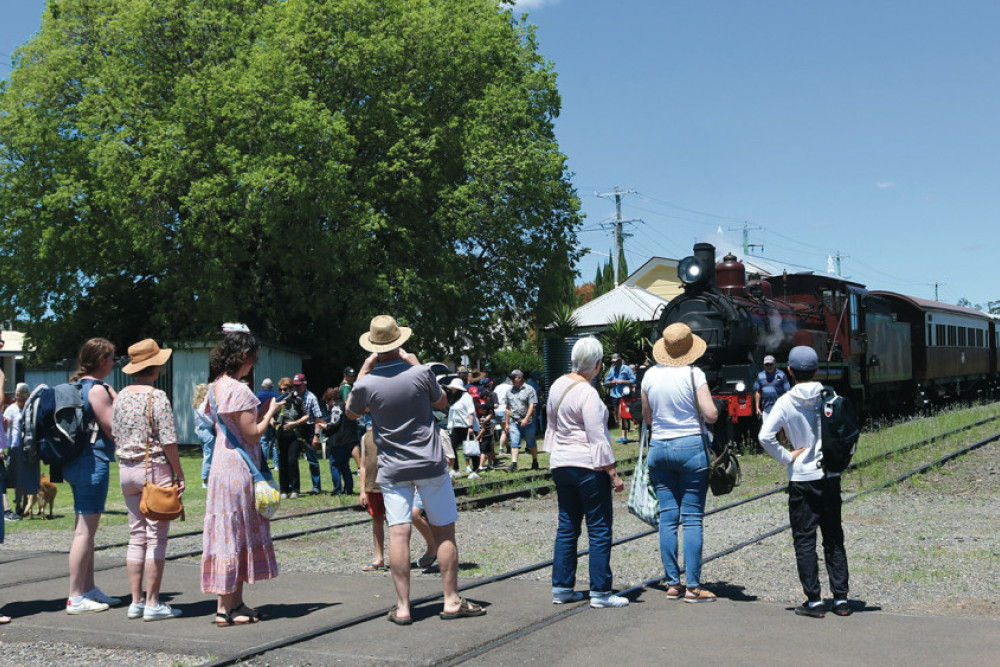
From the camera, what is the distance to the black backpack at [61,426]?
6.89 m

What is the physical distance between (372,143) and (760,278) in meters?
12.0

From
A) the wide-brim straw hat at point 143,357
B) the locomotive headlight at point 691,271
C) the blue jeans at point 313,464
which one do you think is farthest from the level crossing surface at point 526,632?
the locomotive headlight at point 691,271

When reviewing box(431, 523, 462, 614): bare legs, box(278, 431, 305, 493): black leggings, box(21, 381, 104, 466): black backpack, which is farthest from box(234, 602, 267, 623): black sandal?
box(278, 431, 305, 493): black leggings

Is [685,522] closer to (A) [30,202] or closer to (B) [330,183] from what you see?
(B) [330,183]

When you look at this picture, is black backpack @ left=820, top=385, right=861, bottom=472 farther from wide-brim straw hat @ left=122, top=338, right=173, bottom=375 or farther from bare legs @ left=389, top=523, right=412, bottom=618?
wide-brim straw hat @ left=122, top=338, right=173, bottom=375

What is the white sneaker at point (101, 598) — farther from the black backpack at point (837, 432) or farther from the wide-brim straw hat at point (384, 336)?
the black backpack at point (837, 432)

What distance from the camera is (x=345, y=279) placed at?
28484 millimetres

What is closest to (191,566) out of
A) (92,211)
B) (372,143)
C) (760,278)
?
(760,278)

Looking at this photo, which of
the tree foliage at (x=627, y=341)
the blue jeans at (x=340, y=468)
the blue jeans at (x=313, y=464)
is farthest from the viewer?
the tree foliage at (x=627, y=341)

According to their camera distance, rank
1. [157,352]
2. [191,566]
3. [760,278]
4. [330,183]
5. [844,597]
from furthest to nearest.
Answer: [330,183]
[760,278]
[191,566]
[157,352]
[844,597]

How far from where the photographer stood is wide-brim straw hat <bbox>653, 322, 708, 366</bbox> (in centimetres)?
695

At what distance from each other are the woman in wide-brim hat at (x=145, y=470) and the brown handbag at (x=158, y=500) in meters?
0.03

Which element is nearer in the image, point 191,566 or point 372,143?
point 191,566

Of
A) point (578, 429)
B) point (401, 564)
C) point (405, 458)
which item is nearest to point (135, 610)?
point (401, 564)
